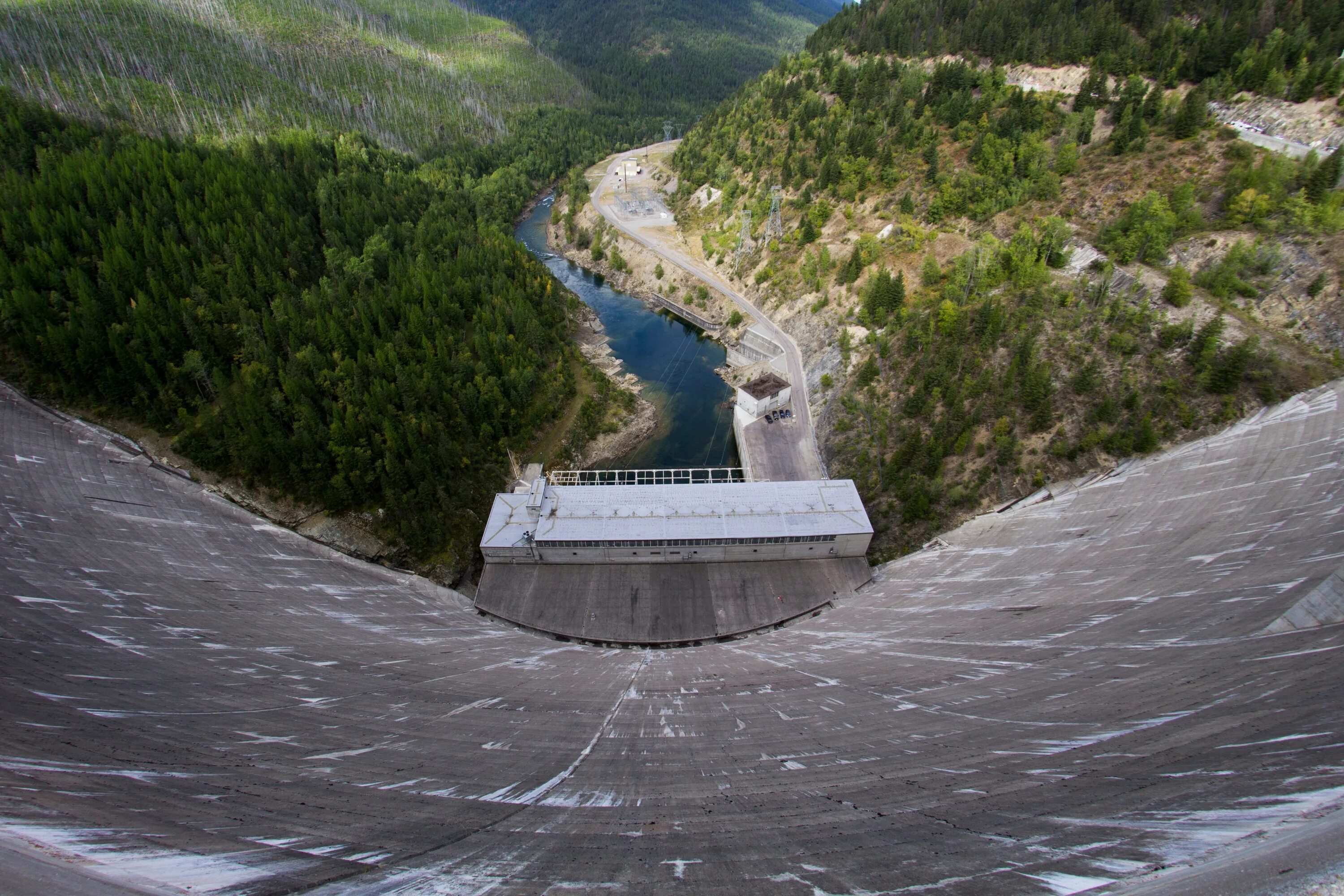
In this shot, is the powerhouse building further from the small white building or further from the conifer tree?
the conifer tree

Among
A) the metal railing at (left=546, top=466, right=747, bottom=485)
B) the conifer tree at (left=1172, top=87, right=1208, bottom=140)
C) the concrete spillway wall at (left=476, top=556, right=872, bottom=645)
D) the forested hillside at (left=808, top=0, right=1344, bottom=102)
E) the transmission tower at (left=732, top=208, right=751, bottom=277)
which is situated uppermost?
the forested hillside at (left=808, top=0, right=1344, bottom=102)

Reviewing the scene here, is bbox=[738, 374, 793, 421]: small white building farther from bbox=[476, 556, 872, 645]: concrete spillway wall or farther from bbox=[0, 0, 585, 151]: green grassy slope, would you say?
bbox=[0, 0, 585, 151]: green grassy slope

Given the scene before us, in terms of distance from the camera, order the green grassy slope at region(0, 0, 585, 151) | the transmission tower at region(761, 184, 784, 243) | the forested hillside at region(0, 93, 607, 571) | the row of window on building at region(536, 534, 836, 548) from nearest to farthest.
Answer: the row of window on building at region(536, 534, 836, 548) < the forested hillside at region(0, 93, 607, 571) < the transmission tower at region(761, 184, 784, 243) < the green grassy slope at region(0, 0, 585, 151)

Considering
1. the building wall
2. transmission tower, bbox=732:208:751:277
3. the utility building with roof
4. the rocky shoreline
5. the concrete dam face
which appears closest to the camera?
the concrete dam face

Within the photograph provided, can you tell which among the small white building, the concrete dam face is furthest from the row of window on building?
the small white building

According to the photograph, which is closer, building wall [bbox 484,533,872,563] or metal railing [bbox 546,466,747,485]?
building wall [bbox 484,533,872,563]

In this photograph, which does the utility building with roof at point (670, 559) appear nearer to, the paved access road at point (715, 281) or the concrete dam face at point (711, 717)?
the concrete dam face at point (711, 717)

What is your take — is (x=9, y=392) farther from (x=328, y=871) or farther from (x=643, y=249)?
(x=643, y=249)

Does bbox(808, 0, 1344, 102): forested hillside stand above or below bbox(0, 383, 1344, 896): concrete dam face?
above
